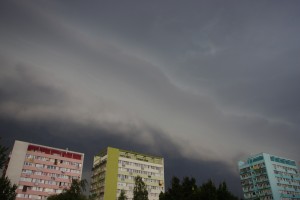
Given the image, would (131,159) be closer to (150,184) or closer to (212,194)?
(150,184)

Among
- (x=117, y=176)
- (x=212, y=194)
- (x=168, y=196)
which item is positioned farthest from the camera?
(x=117, y=176)

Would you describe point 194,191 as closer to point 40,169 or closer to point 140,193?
point 140,193

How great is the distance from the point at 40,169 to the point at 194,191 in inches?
2400

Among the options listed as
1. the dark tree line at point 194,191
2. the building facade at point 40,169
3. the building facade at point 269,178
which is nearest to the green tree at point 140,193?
the dark tree line at point 194,191

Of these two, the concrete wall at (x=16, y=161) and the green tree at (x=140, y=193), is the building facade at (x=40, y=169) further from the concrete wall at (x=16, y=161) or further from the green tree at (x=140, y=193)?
the green tree at (x=140, y=193)

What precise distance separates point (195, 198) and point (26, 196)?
6202 cm

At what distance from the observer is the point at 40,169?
9294cm

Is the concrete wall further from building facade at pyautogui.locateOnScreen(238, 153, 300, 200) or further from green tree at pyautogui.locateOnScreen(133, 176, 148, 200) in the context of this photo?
building facade at pyautogui.locateOnScreen(238, 153, 300, 200)

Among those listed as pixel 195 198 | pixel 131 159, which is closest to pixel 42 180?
pixel 131 159

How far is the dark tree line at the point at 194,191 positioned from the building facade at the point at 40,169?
1972 inches

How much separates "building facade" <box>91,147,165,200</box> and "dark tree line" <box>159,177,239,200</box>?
40.0m

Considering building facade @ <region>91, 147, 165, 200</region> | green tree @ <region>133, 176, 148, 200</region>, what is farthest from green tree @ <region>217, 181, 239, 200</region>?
building facade @ <region>91, 147, 165, 200</region>

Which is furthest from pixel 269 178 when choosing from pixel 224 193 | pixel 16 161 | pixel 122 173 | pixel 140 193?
pixel 16 161

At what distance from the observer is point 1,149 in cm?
5212
